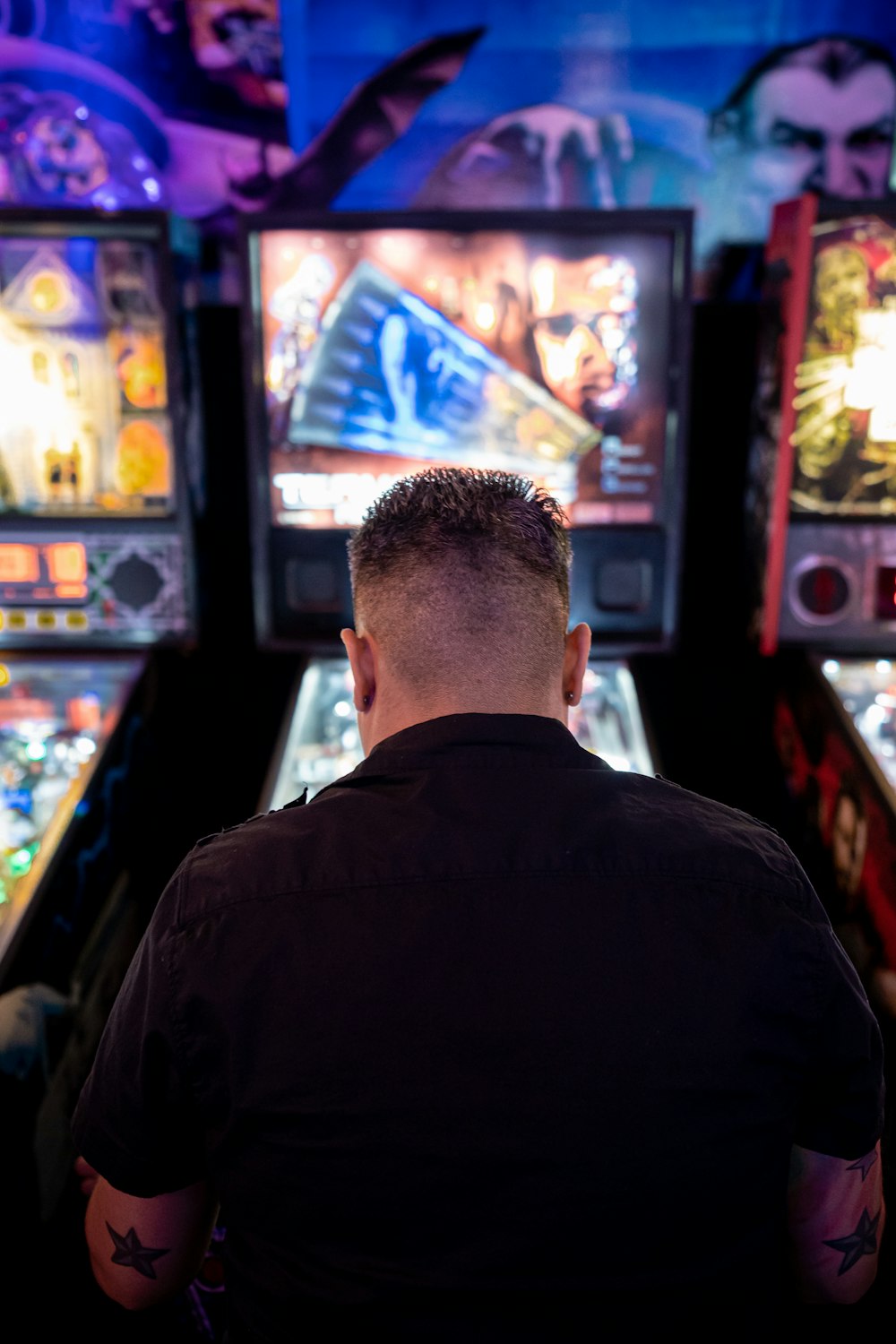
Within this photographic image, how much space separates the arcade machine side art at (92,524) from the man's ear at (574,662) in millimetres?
1076

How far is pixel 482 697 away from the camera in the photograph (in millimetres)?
974

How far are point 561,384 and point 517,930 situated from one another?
1.43 meters

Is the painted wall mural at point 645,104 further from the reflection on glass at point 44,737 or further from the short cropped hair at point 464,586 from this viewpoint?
the short cropped hair at point 464,586

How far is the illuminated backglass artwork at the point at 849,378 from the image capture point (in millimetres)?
1949

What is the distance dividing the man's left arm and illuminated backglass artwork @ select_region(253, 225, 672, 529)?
133 cm

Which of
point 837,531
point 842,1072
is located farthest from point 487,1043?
point 837,531

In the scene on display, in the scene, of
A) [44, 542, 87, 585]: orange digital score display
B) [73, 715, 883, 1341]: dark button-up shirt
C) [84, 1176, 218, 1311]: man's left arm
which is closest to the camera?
[73, 715, 883, 1341]: dark button-up shirt

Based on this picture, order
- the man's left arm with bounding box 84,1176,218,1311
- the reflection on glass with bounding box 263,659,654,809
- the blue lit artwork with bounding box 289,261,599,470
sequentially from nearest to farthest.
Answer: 1. the man's left arm with bounding box 84,1176,218,1311
2. the reflection on glass with bounding box 263,659,654,809
3. the blue lit artwork with bounding box 289,261,599,470

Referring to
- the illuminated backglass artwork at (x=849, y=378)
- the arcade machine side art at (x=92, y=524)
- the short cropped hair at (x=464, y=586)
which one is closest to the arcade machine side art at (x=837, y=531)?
the illuminated backglass artwork at (x=849, y=378)

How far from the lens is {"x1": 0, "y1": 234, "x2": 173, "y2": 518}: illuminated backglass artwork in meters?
2.02

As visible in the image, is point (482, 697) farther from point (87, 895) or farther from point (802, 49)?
point (802, 49)

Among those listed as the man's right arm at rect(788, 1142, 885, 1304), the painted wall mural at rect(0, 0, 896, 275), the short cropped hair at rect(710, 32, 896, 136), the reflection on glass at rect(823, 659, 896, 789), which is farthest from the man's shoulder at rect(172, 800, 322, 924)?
the short cropped hair at rect(710, 32, 896, 136)

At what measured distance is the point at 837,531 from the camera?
6.86ft

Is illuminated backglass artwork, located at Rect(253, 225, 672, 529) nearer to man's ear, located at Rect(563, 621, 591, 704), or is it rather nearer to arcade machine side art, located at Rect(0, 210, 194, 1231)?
arcade machine side art, located at Rect(0, 210, 194, 1231)
